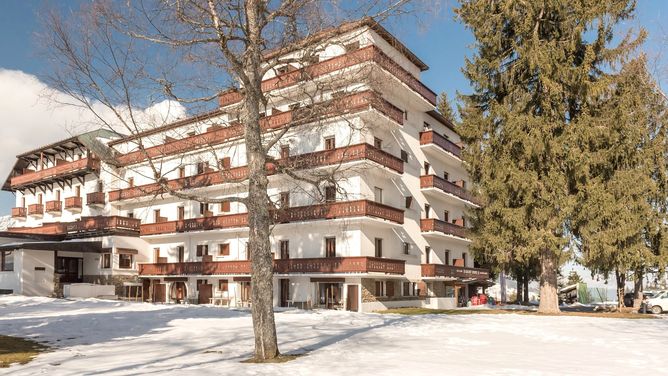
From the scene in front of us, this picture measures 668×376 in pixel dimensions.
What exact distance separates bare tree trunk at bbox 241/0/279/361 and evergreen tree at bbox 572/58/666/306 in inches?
810

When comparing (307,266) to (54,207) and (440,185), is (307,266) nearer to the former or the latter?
(440,185)

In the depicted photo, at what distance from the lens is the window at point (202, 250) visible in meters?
42.4

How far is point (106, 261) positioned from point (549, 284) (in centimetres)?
3410

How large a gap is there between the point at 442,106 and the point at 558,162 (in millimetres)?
32449

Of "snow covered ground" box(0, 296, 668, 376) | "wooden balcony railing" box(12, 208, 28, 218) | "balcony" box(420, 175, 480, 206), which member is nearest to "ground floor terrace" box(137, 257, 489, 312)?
"balcony" box(420, 175, 480, 206)

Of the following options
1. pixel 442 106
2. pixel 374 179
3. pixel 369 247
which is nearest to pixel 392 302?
pixel 369 247

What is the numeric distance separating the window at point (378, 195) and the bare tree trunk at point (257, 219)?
21.8 metres

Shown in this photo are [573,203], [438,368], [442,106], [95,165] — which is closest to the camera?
[438,368]

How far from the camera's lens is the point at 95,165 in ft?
165

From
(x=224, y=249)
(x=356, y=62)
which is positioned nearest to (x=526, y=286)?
(x=224, y=249)

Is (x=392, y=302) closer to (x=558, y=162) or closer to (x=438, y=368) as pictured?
(x=558, y=162)

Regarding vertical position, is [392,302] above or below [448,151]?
below

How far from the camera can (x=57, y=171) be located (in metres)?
53.6

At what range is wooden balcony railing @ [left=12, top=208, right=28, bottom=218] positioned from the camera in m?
59.1
